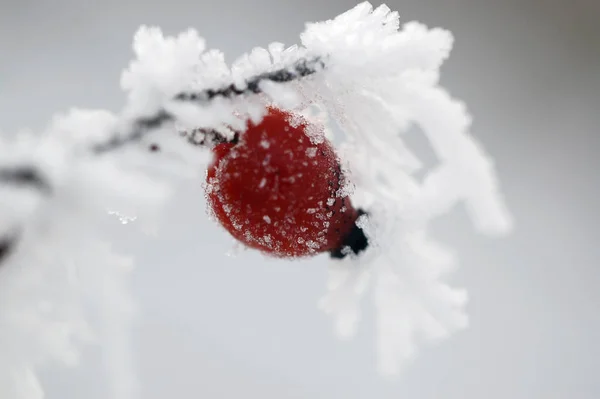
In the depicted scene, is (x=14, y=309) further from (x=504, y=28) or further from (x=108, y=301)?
(x=504, y=28)

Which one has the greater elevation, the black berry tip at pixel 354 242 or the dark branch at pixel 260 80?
the dark branch at pixel 260 80

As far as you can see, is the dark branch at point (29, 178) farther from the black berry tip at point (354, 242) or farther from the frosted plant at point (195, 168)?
the black berry tip at point (354, 242)

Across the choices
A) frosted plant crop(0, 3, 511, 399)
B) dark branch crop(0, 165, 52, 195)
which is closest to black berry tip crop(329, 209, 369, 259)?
frosted plant crop(0, 3, 511, 399)

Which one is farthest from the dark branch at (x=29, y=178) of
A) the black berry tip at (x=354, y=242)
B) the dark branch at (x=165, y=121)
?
the black berry tip at (x=354, y=242)

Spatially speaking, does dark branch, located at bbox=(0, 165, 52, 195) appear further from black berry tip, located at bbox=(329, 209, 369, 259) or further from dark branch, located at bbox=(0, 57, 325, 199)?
black berry tip, located at bbox=(329, 209, 369, 259)
